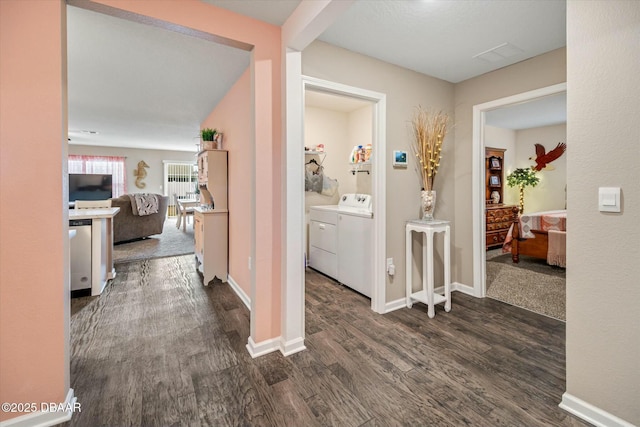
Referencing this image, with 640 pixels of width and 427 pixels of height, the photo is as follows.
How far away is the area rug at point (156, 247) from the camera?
15.9 feet

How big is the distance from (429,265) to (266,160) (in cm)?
171

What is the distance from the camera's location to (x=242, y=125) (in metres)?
3.03

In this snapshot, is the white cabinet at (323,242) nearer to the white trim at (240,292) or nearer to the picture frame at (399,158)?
the picture frame at (399,158)

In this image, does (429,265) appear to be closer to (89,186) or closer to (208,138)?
(208,138)

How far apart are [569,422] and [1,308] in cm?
274

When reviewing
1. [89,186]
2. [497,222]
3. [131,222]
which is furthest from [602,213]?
[89,186]

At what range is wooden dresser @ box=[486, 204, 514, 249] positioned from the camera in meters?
5.42

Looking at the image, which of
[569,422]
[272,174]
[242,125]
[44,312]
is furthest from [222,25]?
[569,422]

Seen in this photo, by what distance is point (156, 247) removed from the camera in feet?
18.1

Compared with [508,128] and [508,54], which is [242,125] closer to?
[508,54]

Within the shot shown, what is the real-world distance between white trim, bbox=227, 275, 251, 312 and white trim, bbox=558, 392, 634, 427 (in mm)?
2394

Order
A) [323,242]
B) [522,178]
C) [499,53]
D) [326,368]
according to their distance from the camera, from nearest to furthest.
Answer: [326,368] → [499,53] → [323,242] → [522,178]

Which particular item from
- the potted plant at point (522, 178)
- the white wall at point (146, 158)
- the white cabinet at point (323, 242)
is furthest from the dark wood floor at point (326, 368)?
the white wall at point (146, 158)

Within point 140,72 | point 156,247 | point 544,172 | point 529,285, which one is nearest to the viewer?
point 140,72
